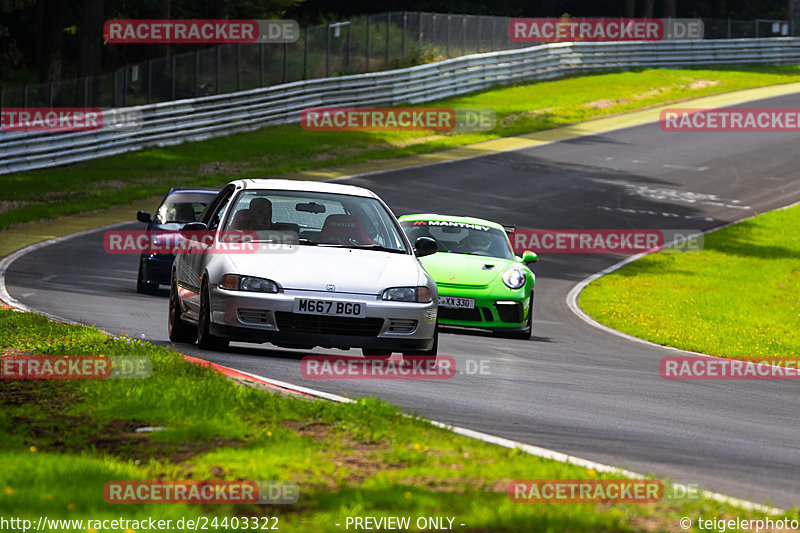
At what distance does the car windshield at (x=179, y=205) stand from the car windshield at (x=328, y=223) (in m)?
7.76

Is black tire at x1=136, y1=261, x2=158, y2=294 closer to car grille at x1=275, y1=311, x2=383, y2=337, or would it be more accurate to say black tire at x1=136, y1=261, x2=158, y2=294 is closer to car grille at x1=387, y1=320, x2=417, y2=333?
car grille at x1=275, y1=311, x2=383, y2=337

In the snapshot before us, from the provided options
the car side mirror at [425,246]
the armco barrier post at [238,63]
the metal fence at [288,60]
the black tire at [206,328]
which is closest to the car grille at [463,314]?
the car side mirror at [425,246]

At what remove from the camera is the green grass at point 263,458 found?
5.23m

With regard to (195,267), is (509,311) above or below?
below

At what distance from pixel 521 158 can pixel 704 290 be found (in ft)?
45.2

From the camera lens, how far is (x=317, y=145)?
36469 mm

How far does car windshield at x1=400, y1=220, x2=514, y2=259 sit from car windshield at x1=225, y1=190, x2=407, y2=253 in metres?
4.24

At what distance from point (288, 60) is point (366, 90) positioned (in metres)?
3.05

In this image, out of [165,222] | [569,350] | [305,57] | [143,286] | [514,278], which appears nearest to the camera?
[569,350]

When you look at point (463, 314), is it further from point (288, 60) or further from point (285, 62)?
point (288, 60)

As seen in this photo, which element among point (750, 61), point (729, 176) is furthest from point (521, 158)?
point (750, 61)

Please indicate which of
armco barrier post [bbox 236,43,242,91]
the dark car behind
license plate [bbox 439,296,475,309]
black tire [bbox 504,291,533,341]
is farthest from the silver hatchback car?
armco barrier post [bbox 236,43,242,91]

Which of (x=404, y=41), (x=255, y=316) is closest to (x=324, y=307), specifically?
(x=255, y=316)

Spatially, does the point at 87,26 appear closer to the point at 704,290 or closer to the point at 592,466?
the point at 704,290
